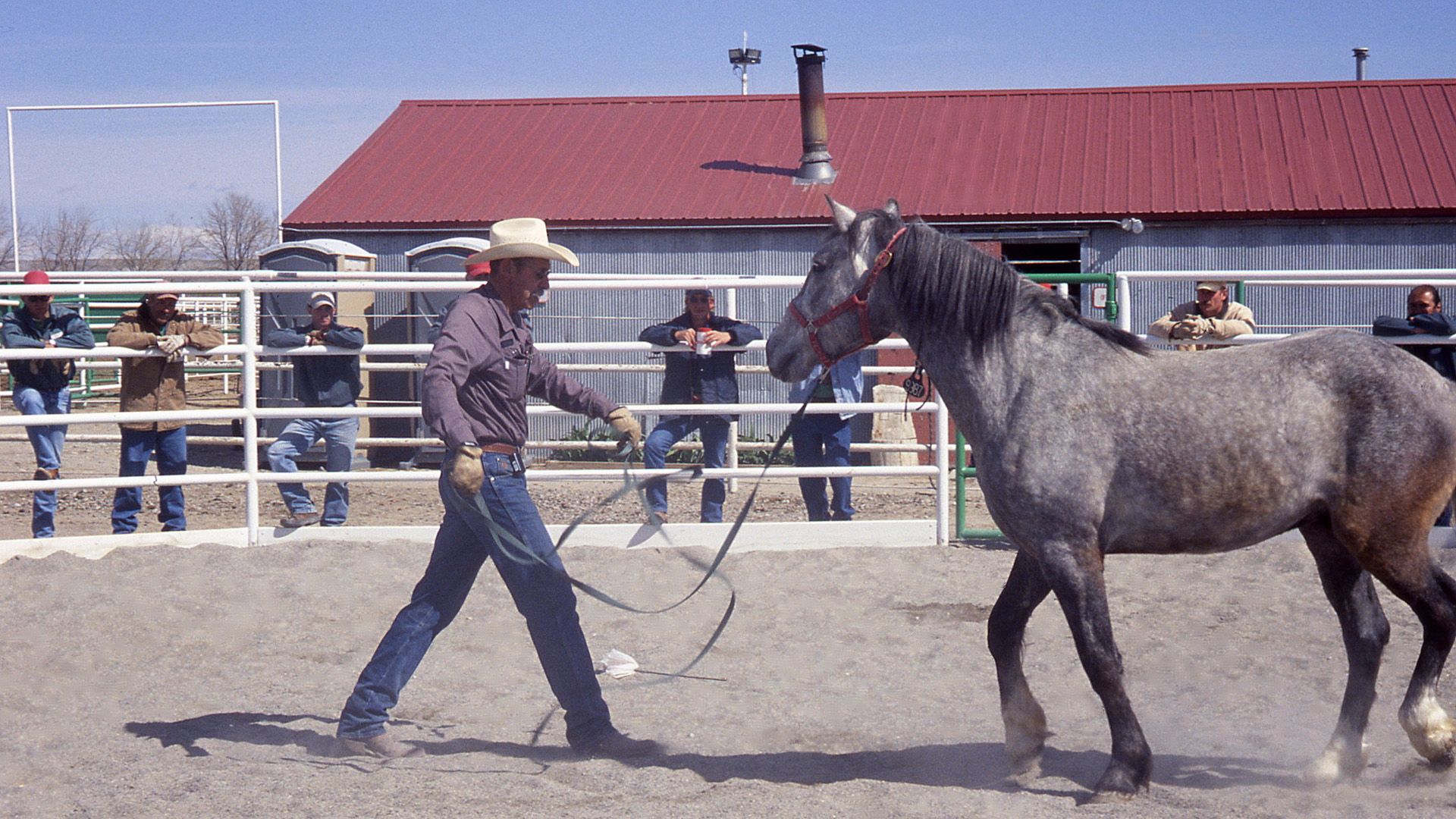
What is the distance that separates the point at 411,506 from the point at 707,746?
5.80m

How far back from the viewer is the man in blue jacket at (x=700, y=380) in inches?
285

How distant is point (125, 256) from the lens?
4528 centimetres

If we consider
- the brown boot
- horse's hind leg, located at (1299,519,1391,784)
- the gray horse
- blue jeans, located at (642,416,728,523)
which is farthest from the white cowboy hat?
blue jeans, located at (642,416,728,523)

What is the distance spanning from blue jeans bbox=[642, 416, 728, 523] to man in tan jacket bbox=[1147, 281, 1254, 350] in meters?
2.50

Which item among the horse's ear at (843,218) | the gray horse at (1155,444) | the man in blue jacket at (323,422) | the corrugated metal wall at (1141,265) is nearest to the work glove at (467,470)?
the gray horse at (1155,444)

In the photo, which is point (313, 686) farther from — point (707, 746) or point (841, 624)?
point (841, 624)

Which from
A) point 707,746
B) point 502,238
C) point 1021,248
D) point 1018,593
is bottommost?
point 707,746

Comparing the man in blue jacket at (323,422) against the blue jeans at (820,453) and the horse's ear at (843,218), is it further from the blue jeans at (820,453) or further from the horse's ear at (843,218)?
the horse's ear at (843,218)

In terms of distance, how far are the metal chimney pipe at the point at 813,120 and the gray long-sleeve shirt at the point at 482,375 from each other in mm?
10302

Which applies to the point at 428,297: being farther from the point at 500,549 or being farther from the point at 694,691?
the point at 500,549

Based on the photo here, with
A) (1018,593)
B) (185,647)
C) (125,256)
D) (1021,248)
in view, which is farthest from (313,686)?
(125,256)

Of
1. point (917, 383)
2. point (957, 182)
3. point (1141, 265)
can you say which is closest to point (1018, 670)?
point (917, 383)

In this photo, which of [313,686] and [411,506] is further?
[411,506]

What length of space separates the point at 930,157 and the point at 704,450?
8.56 meters
